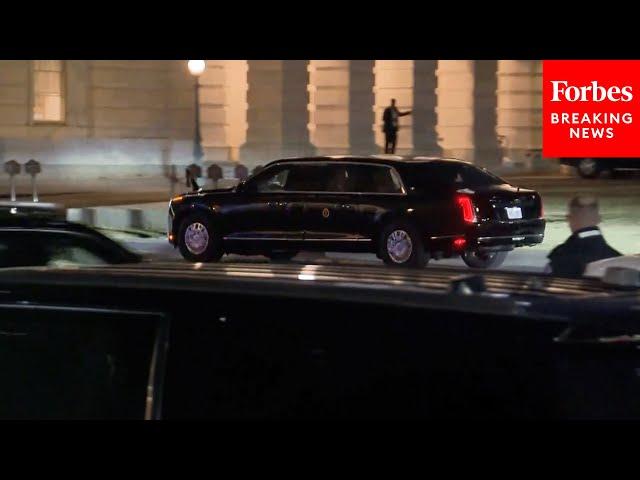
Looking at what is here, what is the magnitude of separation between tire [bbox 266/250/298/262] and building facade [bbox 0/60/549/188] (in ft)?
Result: 57.2

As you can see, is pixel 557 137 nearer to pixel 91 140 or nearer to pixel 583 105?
pixel 583 105

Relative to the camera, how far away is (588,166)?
110 ft

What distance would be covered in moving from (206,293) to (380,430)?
590 mm

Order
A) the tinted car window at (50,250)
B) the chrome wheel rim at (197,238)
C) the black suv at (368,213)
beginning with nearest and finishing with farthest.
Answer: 1. the tinted car window at (50,250)
2. the black suv at (368,213)
3. the chrome wheel rim at (197,238)

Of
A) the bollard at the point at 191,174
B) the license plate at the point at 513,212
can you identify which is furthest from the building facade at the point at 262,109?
the license plate at the point at 513,212

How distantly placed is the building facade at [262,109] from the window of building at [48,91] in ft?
0.09

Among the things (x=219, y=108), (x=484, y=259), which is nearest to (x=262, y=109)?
(x=219, y=108)

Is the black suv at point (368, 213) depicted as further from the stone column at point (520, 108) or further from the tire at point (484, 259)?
the stone column at point (520, 108)

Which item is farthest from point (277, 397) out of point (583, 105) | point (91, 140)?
point (91, 140)

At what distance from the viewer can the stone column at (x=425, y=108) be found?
3669 cm

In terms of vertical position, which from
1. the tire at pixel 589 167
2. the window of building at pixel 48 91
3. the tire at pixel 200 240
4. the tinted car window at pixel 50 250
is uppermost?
the window of building at pixel 48 91

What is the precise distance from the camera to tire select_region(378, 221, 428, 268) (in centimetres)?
1584

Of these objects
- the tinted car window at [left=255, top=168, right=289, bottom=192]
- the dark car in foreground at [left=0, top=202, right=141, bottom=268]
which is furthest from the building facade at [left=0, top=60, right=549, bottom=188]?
the dark car in foreground at [left=0, top=202, right=141, bottom=268]

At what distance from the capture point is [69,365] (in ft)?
10.9
